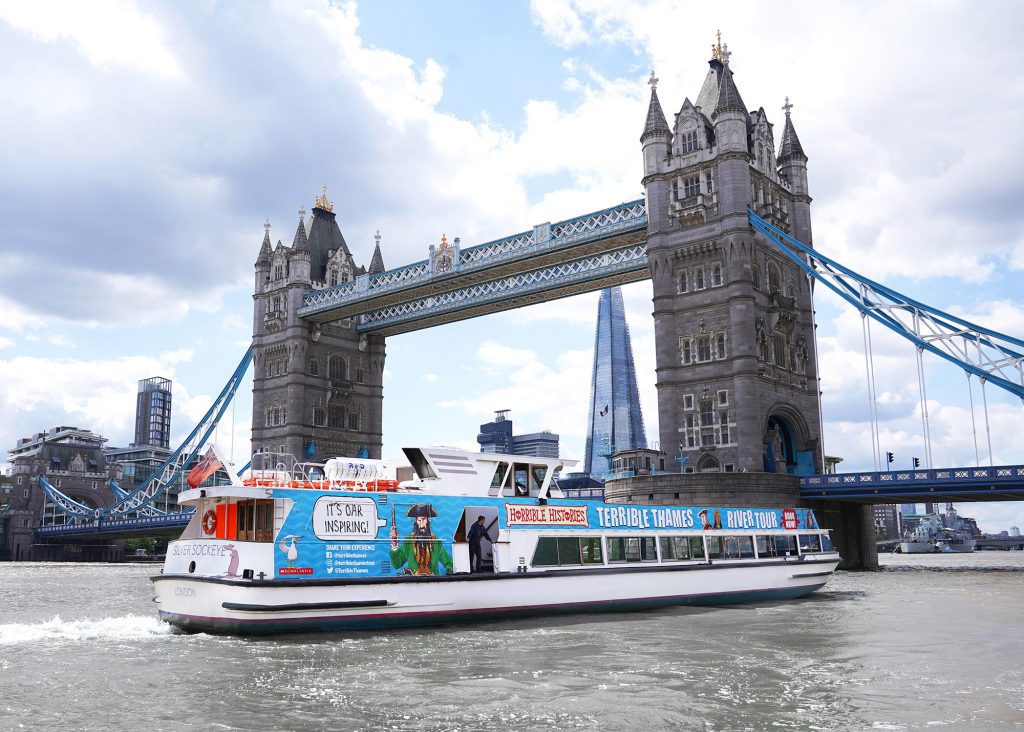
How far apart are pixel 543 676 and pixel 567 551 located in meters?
10.2

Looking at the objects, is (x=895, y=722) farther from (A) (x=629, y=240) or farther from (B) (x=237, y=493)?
(A) (x=629, y=240)

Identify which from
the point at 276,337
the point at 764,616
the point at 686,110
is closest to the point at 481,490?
the point at 764,616

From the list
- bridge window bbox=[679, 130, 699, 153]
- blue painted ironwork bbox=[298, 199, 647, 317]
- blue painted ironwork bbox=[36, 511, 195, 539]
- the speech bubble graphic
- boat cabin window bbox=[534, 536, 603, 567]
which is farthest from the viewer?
blue painted ironwork bbox=[36, 511, 195, 539]

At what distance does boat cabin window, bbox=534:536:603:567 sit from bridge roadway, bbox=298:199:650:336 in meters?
33.6

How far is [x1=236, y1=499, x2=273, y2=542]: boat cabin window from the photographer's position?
69.3 ft

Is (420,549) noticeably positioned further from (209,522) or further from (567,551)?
(209,522)

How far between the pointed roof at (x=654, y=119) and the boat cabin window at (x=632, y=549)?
34.6 m

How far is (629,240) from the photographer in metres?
58.4

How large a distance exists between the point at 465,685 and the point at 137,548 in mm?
112089

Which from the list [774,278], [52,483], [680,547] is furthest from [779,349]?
[52,483]

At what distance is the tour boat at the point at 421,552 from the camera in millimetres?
20828

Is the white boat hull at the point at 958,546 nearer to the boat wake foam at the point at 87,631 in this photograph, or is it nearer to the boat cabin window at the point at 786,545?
the boat cabin window at the point at 786,545

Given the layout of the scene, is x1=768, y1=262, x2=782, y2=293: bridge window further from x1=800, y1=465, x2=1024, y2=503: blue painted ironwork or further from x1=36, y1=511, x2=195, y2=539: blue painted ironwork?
x1=36, y1=511, x2=195, y2=539: blue painted ironwork

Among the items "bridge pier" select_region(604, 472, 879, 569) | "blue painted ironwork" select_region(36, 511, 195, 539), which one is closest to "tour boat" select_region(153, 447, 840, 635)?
"bridge pier" select_region(604, 472, 879, 569)
